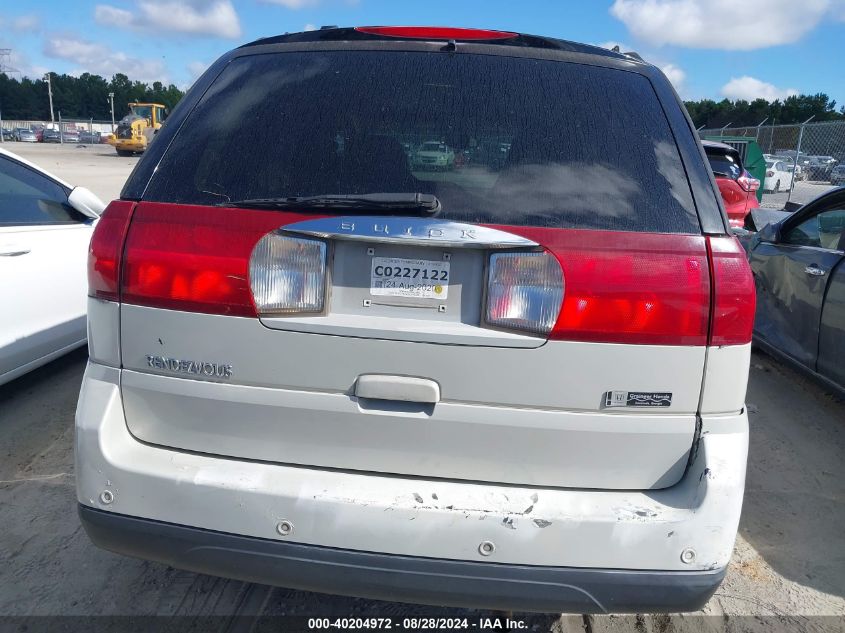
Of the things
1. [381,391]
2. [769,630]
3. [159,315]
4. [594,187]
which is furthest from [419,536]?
[769,630]

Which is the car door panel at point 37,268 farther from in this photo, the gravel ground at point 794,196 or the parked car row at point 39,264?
the gravel ground at point 794,196

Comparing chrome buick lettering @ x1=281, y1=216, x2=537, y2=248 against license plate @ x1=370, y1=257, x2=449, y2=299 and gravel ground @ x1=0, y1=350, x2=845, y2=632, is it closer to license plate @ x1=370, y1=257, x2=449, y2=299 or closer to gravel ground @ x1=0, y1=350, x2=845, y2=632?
license plate @ x1=370, y1=257, x2=449, y2=299

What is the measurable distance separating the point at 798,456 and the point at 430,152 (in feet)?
10.6

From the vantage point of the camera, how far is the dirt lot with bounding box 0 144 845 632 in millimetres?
2441

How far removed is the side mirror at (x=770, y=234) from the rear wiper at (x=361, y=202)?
4325 mm

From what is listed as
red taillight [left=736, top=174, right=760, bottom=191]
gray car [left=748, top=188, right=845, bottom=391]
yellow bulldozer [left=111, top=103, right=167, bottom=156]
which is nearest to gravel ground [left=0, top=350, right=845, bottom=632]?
gray car [left=748, top=188, right=845, bottom=391]

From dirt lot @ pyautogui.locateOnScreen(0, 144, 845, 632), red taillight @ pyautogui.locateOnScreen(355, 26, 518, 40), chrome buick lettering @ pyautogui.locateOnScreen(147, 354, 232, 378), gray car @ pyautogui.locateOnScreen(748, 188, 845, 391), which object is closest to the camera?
chrome buick lettering @ pyautogui.locateOnScreen(147, 354, 232, 378)

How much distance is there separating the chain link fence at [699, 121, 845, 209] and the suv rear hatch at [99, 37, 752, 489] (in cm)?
1632

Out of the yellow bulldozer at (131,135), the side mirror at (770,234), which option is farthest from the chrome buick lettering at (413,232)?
the yellow bulldozer at (131,135)

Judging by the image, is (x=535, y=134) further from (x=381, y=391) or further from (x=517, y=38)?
(x=381, y=391)

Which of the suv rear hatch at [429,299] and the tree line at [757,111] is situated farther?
the tree line at [757,111]

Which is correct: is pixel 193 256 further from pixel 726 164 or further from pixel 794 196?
pixel 794 196

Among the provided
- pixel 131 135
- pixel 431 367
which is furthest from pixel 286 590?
pixel 131 135

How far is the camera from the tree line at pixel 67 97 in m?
108
